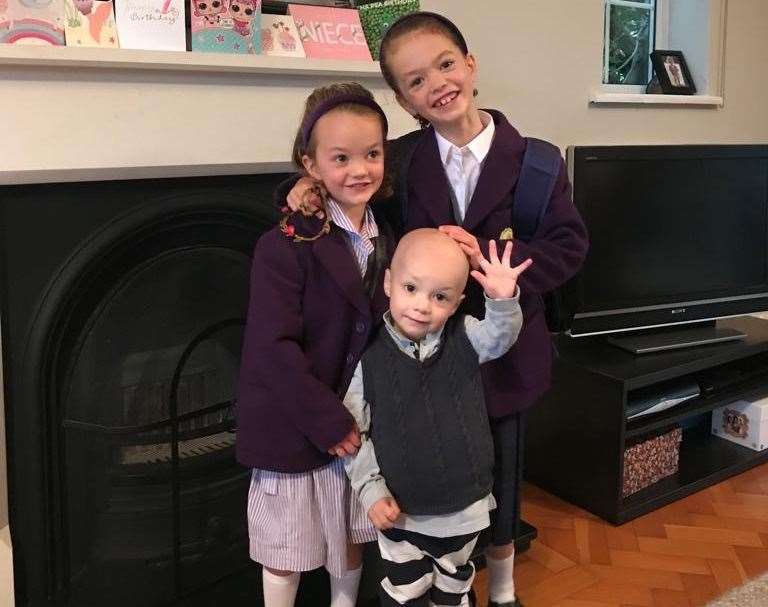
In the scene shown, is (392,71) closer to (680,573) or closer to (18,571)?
(18,571)

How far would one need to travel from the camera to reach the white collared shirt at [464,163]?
4.85ft

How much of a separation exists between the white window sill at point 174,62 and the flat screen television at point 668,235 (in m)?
0.88

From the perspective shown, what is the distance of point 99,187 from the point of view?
151 cm

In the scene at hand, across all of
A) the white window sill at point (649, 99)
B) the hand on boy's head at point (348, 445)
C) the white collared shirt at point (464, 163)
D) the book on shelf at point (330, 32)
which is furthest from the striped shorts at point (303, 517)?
the white window sill at point (649, 99)

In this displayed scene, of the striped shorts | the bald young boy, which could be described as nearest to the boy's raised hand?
the bald young boy

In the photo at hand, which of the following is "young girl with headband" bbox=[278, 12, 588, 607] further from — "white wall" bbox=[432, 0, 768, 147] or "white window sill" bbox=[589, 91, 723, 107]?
"white window sill" bbox=[589, 91, 723, 107]

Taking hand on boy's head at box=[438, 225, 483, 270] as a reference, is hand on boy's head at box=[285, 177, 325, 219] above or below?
above

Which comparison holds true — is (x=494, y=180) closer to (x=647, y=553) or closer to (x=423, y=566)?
(x=423, y=566)

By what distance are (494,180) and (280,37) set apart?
0.59 metres

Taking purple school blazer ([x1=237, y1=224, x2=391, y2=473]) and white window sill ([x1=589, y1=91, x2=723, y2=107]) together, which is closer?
purple school blazer ([x1=237, y1=224, x2=391, y2=473])

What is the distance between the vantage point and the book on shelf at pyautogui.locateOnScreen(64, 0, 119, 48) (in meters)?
1.40

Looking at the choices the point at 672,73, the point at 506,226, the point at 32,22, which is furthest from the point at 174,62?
the point at 672,73

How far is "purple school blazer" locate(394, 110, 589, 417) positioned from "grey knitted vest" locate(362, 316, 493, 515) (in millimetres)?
121

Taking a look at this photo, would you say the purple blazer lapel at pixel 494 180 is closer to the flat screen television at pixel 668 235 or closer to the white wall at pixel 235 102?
the white wall at pixel 235 102
